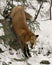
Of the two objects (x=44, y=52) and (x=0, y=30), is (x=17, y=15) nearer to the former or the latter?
(x=0, y=30)

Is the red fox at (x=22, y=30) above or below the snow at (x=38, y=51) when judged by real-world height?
above

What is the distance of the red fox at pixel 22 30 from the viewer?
7430 millimetres

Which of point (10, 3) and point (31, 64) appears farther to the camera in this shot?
point (10, 3)

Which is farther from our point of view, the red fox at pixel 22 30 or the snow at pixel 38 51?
the red fox at pixel 22 30

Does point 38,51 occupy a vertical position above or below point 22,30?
below

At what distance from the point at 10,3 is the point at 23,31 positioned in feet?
8.11

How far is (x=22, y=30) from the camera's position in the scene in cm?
750

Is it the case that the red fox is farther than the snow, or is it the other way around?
the red fox

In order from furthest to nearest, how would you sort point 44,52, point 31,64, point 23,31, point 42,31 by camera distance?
point 42,31
point 44,52
point 23,31
point 31,64

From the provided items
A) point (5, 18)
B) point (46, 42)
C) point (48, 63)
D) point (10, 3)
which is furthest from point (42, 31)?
point (48, 63)

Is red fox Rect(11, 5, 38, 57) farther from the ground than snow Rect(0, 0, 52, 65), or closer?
farther from the ground

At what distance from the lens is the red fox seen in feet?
24.4

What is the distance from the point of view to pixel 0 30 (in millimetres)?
7641

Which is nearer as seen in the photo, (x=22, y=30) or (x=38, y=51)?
(x=22, y=30)
